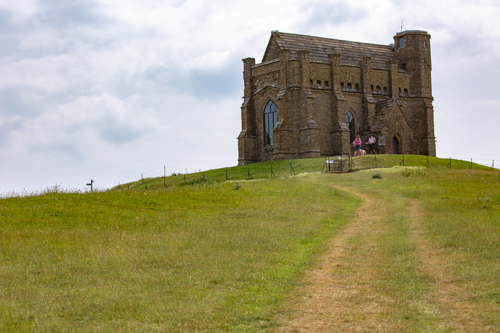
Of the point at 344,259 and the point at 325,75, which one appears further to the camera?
the point at 325,75

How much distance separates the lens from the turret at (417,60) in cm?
5903

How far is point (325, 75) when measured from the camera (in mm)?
54375

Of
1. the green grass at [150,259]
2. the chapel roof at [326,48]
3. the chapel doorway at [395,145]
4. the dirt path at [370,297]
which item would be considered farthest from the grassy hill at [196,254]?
the chapel roof at [326,48]

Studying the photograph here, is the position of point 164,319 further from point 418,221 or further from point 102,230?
point 418,221

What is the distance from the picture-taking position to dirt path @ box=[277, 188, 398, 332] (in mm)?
9203

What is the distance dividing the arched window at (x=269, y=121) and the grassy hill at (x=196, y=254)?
26.8 m

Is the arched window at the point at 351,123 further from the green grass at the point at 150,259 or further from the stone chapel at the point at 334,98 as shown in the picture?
Answer: the green grass at the point at 150,259

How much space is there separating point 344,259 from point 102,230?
7.57 metres

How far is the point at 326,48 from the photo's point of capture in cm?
5744

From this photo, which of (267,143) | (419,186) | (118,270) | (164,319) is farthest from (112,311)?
(267,143)

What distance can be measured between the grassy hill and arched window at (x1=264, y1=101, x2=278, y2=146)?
2678cm

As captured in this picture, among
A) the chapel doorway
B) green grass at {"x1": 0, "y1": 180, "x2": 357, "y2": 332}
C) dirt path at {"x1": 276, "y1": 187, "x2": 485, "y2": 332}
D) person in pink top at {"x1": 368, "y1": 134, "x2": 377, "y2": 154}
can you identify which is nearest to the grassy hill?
green grass at {"x1": 0, "y1": 180, "x2": 357, "y2": 332}

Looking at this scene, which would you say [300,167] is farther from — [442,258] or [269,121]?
[442,258]

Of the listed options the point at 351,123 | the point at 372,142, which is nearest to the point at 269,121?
the point at 351,123
